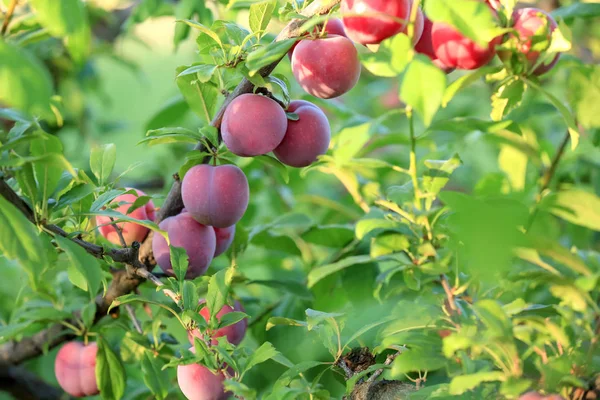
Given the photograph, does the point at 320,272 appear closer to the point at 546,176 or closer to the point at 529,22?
the point at 529,22

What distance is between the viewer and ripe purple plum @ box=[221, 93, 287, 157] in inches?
26.4

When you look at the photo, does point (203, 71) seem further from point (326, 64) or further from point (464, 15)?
point (464, 15)

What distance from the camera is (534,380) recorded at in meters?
0.52

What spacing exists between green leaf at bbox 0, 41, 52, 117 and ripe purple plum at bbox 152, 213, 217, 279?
302 mm

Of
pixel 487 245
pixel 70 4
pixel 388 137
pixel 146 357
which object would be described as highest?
pixel 70 4

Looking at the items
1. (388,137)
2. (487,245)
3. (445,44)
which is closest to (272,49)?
(445,44)

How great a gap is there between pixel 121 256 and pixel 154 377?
175mm

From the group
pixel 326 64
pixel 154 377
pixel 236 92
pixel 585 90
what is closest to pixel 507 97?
pixel 585 90

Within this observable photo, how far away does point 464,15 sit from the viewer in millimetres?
522

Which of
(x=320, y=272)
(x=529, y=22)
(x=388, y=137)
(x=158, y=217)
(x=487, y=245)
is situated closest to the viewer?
(x=487, y=245)

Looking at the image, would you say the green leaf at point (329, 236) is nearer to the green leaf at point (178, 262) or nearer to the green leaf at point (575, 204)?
the green leaf at point (178, 262)

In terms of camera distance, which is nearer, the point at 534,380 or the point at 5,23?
the point at 534,380

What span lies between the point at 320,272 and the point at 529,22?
0.30m

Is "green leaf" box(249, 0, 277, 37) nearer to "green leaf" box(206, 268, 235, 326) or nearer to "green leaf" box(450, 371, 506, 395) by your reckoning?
"green leaf" box(206, 268, 235, 326)
